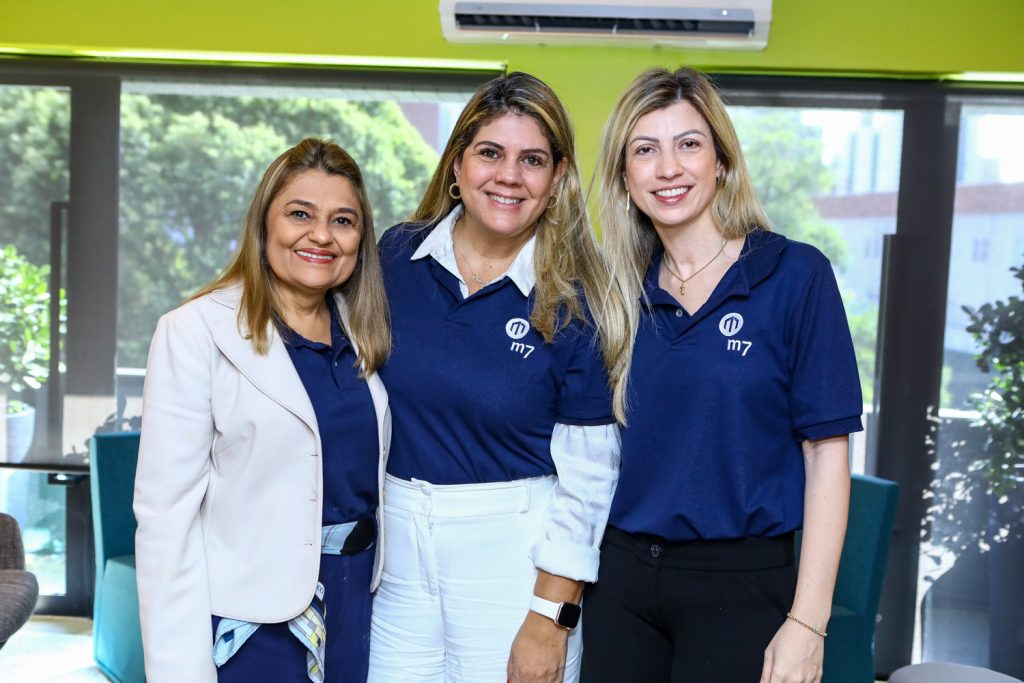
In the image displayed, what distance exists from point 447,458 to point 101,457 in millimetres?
2164

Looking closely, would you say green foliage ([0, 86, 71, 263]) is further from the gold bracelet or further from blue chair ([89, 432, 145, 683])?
the gold bracelet

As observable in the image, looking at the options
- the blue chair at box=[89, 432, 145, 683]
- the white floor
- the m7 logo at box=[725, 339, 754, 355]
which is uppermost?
the m7 logo at box=[725, 339, 754, 355]

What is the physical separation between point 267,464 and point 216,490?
11 centimetres

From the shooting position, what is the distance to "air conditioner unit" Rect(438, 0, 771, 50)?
3438 millimetres

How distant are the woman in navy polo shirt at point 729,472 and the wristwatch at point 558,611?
0.04 metres

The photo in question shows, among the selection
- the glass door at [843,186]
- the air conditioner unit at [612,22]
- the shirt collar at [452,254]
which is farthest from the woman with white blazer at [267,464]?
the glass door at [843,186]

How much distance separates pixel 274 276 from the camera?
1.92m

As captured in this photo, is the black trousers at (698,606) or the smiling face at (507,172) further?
the smiling face at (507,172)

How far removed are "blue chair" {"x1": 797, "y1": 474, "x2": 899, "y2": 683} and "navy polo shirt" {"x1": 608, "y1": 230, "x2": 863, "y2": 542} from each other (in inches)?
63.6

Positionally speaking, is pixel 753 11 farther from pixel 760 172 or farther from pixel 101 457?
pixel 101 457

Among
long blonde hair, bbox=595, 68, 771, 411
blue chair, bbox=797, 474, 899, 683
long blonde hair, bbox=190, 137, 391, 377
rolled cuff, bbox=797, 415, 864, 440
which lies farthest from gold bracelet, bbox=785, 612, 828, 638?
blue chair, bbox=797, 474, 899, 683

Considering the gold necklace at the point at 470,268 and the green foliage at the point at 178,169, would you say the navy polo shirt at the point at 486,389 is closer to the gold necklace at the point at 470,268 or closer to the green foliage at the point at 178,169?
the gold necklace at the point at 470,268

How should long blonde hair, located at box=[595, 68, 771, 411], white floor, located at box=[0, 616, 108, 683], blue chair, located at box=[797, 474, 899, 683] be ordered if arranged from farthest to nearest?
1. white floor, located at box=[0, 616, 108, 683]
2. blue chair, located at box=[797, 474, 899, 683]
3. long blonde hair, located at box=[595, 68, 771, 411]

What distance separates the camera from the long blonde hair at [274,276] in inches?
71.1
